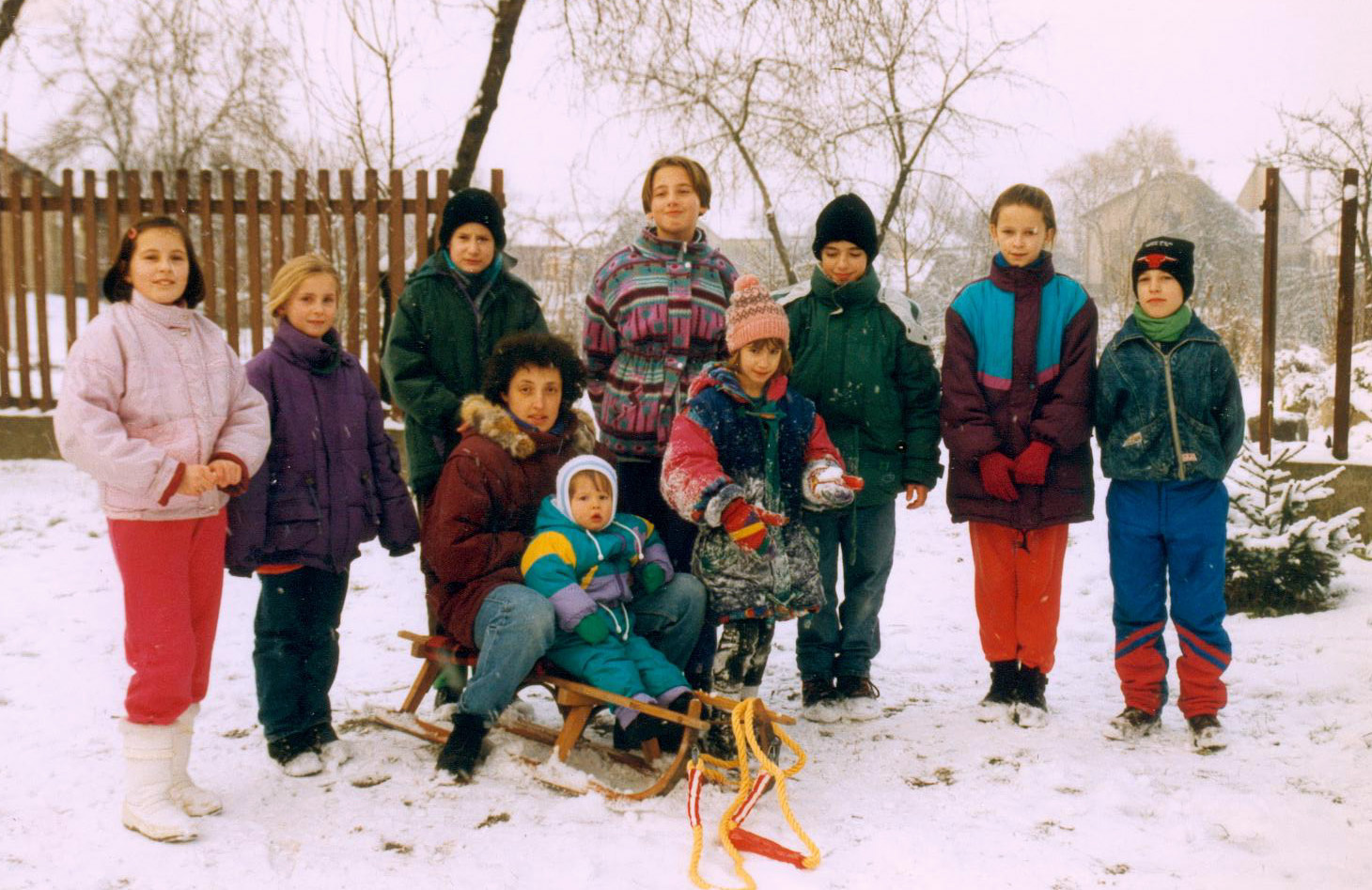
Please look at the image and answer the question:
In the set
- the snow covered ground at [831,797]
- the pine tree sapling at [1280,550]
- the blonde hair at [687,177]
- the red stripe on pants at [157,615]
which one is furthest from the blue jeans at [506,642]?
the pine tree sapling at [1280,550]

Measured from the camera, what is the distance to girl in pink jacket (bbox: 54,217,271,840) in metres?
2.93

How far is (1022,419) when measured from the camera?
12.7 feet

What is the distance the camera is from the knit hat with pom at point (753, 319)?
11.7 feet

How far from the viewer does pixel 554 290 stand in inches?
443

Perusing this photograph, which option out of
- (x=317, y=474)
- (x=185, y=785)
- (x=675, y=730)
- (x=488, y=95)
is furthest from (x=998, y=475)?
(x=488, y=95)

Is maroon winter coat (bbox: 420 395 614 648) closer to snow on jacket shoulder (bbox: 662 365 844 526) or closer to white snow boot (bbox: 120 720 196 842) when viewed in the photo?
snow on jacket shoulder (bbox: 662 365 844 526)

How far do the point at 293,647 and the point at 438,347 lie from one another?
43.3 inches

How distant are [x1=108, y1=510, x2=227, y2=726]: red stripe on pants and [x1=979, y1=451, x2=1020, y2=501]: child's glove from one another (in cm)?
251

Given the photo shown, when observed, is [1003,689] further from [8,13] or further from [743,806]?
[8,13]

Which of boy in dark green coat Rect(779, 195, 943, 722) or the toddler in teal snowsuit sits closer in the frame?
the toddler in teal snowsuit

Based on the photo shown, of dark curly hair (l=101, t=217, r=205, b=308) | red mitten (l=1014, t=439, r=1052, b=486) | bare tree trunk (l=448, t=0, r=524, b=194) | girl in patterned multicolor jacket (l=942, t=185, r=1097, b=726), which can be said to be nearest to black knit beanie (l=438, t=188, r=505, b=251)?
dark curly hair (l=101, t=217, r=205, b=308)

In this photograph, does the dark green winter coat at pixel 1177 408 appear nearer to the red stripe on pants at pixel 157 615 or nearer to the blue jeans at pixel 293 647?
the blue jeans at pixel 293 647

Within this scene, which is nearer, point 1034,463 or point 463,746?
point 463,746

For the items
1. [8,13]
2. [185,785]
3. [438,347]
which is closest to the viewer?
[185,785]
